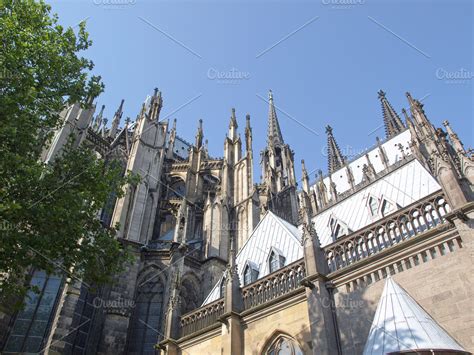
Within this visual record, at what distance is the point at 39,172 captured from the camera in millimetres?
9758

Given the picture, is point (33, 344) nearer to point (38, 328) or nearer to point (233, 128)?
point (38, 328)

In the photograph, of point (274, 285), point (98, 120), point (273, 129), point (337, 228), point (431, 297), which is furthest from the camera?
point (273, 129)

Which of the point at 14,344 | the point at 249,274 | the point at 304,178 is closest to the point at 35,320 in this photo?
the point at 14,344

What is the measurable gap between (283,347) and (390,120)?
48.2 meters

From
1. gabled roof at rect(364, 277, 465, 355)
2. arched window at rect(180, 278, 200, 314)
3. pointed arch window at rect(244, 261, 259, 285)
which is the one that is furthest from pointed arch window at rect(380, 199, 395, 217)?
arched window at rect(180, 278, 200, 314)

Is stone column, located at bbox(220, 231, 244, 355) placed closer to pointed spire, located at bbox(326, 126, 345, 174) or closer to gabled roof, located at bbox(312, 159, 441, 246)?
gabled roof, located at bbox(312, 159, 441, 246)

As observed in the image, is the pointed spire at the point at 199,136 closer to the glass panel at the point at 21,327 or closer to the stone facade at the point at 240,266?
the stone facade at the point at 240,266

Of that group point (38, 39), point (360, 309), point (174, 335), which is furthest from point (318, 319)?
point (38, 39)

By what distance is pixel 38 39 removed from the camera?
433 inches

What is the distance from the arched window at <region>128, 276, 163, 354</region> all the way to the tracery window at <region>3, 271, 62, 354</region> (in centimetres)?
394

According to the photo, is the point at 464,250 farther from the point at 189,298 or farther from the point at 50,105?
the point at 189,298

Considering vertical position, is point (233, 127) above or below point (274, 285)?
above

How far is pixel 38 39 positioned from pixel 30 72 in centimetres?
125

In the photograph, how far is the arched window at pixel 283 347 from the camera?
10.8 metres
